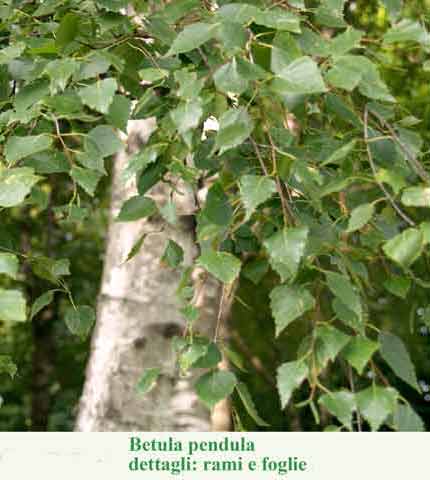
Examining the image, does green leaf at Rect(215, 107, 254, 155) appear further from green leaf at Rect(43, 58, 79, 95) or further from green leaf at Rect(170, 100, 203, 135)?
green leaf at Rect(43, 58, 79, 95)

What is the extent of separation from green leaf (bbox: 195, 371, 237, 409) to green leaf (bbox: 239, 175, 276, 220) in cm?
24

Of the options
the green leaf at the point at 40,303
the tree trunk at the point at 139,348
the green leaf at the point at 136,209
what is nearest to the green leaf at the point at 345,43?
the green leaf at the point at 136,209

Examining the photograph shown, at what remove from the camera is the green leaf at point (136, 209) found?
1.04 m

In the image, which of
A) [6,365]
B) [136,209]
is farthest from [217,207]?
[6,365]

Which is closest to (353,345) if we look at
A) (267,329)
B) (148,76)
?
(148,76)

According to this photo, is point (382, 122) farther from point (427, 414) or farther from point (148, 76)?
point (427, 414)

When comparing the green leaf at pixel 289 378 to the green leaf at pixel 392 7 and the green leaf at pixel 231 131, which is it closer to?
the green leaf at pixel 231 131

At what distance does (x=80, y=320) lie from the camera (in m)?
1.19

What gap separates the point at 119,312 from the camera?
1970 millimetres

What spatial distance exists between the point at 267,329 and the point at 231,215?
16.2 feet

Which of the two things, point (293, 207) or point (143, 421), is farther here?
point (143, 421)

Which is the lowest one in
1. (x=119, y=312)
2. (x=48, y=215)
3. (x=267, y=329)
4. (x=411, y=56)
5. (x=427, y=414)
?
(x=427, y=414)

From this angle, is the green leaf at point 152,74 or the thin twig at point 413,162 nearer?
the thin twig at point 413,162

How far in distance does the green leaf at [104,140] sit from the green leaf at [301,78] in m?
0.25
